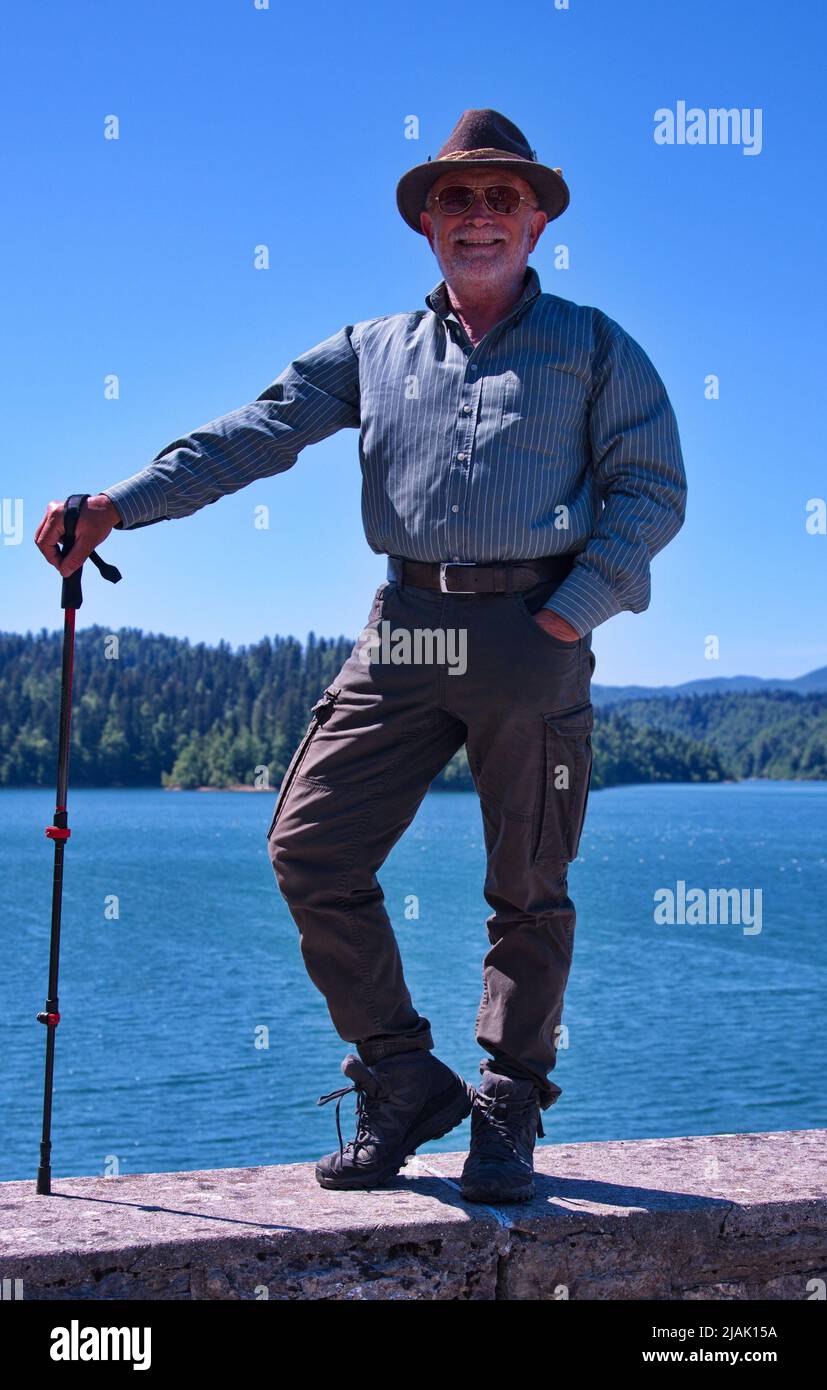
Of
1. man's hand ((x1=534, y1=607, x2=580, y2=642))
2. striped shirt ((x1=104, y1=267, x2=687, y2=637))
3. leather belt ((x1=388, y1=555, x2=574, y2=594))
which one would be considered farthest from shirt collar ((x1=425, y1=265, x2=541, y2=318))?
man's hand ((x1=534, y1=607, x2=580, y2=642))

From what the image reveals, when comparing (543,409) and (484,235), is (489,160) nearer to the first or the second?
(484,235)

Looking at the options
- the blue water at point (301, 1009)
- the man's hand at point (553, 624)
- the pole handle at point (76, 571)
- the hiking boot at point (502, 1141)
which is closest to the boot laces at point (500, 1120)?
the hiking boot at point (502, 1141)

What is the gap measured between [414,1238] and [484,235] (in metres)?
2.24

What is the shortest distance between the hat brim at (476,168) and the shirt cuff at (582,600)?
3.03 feet

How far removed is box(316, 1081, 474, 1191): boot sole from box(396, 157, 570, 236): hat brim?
2144 mm

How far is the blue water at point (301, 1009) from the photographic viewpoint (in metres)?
19.5

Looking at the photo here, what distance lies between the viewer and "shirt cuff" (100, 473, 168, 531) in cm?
→ 333

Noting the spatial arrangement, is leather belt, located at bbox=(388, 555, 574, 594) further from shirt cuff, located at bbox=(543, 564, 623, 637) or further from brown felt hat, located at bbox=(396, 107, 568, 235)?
brown felt hat, located at bbox=(396, 107, 568, 235)

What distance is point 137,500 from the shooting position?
11.0 ft

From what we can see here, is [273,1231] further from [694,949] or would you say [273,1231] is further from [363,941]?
[694,949]

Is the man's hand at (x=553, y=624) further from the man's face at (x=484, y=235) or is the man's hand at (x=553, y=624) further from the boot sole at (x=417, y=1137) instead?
the boot sole at (x=417, y=1137)

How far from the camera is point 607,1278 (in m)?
3.02

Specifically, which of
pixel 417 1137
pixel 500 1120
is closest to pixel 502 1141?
pixel 500 1120
